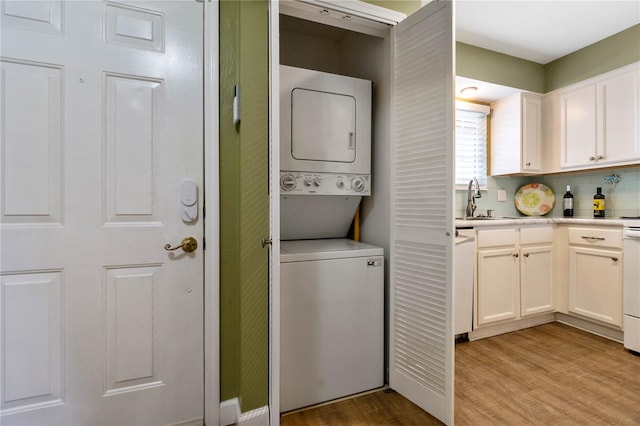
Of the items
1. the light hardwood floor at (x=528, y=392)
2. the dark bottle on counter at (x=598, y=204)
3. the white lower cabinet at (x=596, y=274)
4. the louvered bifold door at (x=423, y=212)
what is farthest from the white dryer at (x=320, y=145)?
the dark bottle on counter at (x=598, y=204)

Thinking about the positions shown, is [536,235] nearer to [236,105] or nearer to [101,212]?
[236,105]

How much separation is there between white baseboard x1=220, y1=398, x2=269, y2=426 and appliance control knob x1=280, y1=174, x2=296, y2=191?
43.5 inches

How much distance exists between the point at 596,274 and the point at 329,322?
2340 mm

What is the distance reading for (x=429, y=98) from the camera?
163 centimetres

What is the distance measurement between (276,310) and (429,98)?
1273 millimetres

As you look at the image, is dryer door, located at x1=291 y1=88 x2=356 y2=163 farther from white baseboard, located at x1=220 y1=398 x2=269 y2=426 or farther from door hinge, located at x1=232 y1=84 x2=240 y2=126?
white baseboard, located at x1=220 y1=398 x2=269 y2=426

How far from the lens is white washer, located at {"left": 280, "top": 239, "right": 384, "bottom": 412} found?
1611mm

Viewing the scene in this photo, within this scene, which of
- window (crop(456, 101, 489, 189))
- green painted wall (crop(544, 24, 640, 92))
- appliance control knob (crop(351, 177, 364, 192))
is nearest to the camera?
appliance control knob (crop(351, 177, 364, 192))

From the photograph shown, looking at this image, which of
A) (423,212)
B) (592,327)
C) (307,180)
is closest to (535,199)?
(592,327)

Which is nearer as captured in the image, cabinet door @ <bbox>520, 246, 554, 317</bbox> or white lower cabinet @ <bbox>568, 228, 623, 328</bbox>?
white lower cabinet @ <bbox>568, 228, 623, 328</bbox>

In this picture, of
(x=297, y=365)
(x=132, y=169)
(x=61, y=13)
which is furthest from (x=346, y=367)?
(x=61, y=13)

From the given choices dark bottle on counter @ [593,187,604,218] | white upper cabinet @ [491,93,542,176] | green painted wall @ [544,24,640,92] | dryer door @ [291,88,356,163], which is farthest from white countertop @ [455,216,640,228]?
green painted wall @ [544,24,640,92]

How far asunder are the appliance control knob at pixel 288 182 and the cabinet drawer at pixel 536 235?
2052 mm

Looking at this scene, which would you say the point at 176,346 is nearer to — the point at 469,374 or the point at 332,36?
the point at 469,374
